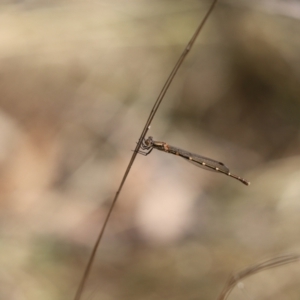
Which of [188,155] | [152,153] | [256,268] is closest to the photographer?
[256,268]

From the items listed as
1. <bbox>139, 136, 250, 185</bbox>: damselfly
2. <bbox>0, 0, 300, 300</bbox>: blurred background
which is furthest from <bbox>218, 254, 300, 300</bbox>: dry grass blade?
<bbox>139, 136, 250, 185</bbox>: damselfly

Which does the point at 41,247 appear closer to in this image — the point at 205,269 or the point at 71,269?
the point at 71,269

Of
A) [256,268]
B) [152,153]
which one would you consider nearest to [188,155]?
[152,153]

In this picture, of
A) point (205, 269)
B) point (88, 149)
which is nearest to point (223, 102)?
point (88, 149)

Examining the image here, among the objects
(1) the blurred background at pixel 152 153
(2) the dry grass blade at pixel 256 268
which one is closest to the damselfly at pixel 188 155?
(1) the blurred background at pixel 152 153

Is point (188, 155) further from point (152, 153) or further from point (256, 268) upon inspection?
point (256, 268)

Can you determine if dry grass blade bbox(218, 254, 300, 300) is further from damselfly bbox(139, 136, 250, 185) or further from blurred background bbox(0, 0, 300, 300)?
damselfly bbox(139, 136, 250, 185)
